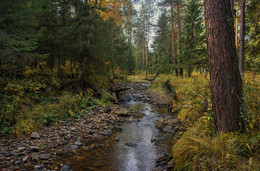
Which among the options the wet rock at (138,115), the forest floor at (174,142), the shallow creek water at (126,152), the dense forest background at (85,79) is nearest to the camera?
the forest floor at (174,142)

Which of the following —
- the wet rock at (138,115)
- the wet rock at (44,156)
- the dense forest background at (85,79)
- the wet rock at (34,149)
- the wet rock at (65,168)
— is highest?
the dense forest background at (85,79)

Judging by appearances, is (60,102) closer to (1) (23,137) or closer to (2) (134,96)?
(1) (23,137)

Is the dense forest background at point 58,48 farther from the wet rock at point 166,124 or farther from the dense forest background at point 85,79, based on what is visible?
the wet rock at point 166,124

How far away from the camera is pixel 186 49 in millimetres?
14102

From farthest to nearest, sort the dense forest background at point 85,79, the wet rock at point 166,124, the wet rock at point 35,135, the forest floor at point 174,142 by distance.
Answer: the wet rock at point 166,124, the wet rock at point 35,135, the dense forest background at point 85,79, the forest floor at point 174,142

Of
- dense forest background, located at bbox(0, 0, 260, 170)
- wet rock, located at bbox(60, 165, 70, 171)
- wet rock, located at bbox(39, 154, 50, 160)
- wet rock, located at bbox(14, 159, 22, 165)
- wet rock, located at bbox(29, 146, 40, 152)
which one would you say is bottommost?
wet rock, located at bbox(60, 165, 70, 171)

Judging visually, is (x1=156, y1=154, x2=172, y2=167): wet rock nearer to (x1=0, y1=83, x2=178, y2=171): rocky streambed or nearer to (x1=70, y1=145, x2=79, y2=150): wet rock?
(x1=0, y1=83, x2=178, y2=171): rocky streambed

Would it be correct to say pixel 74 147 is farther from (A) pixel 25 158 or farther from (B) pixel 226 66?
(B) pixel 226 66

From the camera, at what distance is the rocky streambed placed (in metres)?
3.92

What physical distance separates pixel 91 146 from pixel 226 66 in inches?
179

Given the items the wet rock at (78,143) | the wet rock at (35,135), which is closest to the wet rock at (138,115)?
the wet rock at (78,143)

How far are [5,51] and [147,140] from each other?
243 inches

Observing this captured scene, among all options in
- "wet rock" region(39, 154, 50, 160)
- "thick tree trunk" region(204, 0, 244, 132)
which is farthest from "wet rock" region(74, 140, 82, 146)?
"thick tree trunk" region(204, 0, 244, 132)

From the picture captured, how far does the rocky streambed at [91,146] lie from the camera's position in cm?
392
